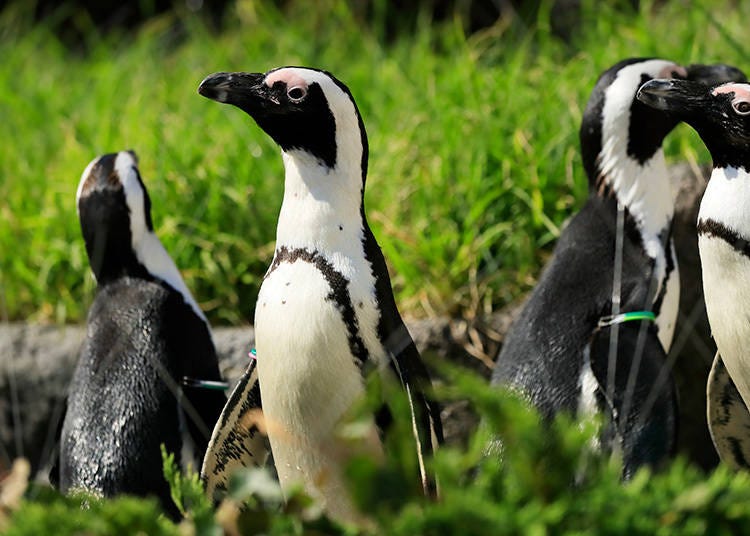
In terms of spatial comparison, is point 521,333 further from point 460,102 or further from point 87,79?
point 87,79

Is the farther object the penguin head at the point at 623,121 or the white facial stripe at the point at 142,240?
the white facial stripe at the point at 142,240

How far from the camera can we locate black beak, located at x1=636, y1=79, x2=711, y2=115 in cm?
248

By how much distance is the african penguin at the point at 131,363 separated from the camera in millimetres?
2986

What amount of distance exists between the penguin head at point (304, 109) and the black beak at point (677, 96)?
23.4 inches

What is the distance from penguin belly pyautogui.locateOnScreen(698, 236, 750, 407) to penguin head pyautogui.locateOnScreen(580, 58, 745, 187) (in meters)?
0.62

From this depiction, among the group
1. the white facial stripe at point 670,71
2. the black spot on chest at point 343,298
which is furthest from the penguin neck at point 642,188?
the black spot on chest at point 343,298

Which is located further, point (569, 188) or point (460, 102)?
point (460, 102)

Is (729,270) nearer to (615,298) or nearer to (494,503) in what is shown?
(615,298)

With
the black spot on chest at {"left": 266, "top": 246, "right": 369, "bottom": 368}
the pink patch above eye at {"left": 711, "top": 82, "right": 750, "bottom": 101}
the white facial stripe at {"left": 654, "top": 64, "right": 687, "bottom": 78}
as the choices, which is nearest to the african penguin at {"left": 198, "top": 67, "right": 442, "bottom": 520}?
the black spot on chest at {"left": 266, "top": 246, "right": 369, "bottom": 368}

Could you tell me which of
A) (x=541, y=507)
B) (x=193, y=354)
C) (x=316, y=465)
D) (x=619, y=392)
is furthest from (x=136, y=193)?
(x=541, y=507)

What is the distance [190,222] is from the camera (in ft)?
13.5

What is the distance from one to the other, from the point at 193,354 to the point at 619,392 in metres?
1.04

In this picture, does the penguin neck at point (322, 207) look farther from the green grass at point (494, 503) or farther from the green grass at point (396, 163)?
the green grass at point (396, 163)

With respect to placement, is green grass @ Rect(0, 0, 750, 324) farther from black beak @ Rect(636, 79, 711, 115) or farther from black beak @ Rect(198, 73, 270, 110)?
black beak @ Rect(198, 73, 270, 110)
